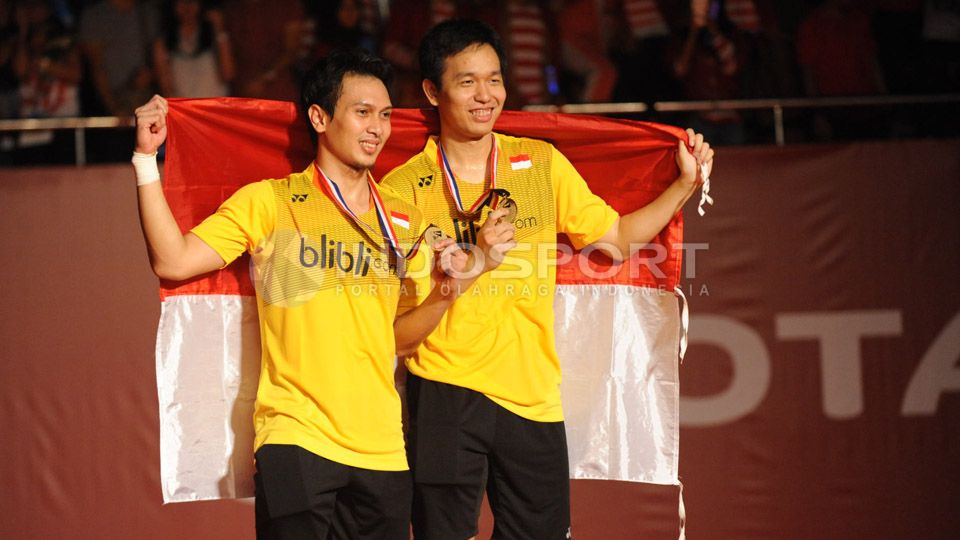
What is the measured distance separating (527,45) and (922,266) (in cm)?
216

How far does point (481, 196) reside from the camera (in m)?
3.34

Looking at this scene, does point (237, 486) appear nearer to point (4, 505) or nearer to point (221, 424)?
point (221, 424)

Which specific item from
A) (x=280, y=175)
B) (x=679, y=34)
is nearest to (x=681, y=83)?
(x=679, y=34)

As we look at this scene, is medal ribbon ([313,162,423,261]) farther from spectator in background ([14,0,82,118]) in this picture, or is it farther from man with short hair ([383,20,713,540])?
spectator in background ([14,0,82,118])

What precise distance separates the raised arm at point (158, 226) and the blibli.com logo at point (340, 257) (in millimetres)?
246

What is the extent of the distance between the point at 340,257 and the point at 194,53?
9.19ft

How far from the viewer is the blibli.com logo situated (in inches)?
119

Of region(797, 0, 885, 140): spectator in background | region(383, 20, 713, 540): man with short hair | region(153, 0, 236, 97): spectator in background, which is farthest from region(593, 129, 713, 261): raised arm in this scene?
region(153, 0, 236, 97): spectator in background

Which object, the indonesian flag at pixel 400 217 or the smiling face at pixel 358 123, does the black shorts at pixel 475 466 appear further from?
the smiling face at pixel 358 123

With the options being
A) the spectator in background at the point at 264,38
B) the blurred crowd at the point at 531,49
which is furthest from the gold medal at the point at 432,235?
the spectator in background at the point at 264,38

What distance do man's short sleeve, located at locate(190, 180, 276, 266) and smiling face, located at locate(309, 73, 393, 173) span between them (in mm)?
230

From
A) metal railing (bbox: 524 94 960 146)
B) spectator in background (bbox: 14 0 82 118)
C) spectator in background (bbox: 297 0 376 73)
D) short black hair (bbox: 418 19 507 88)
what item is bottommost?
short black hair (bbox: 418 19 507 88)

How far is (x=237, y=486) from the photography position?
133 inches

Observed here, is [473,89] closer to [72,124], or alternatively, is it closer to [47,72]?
[72,124]
